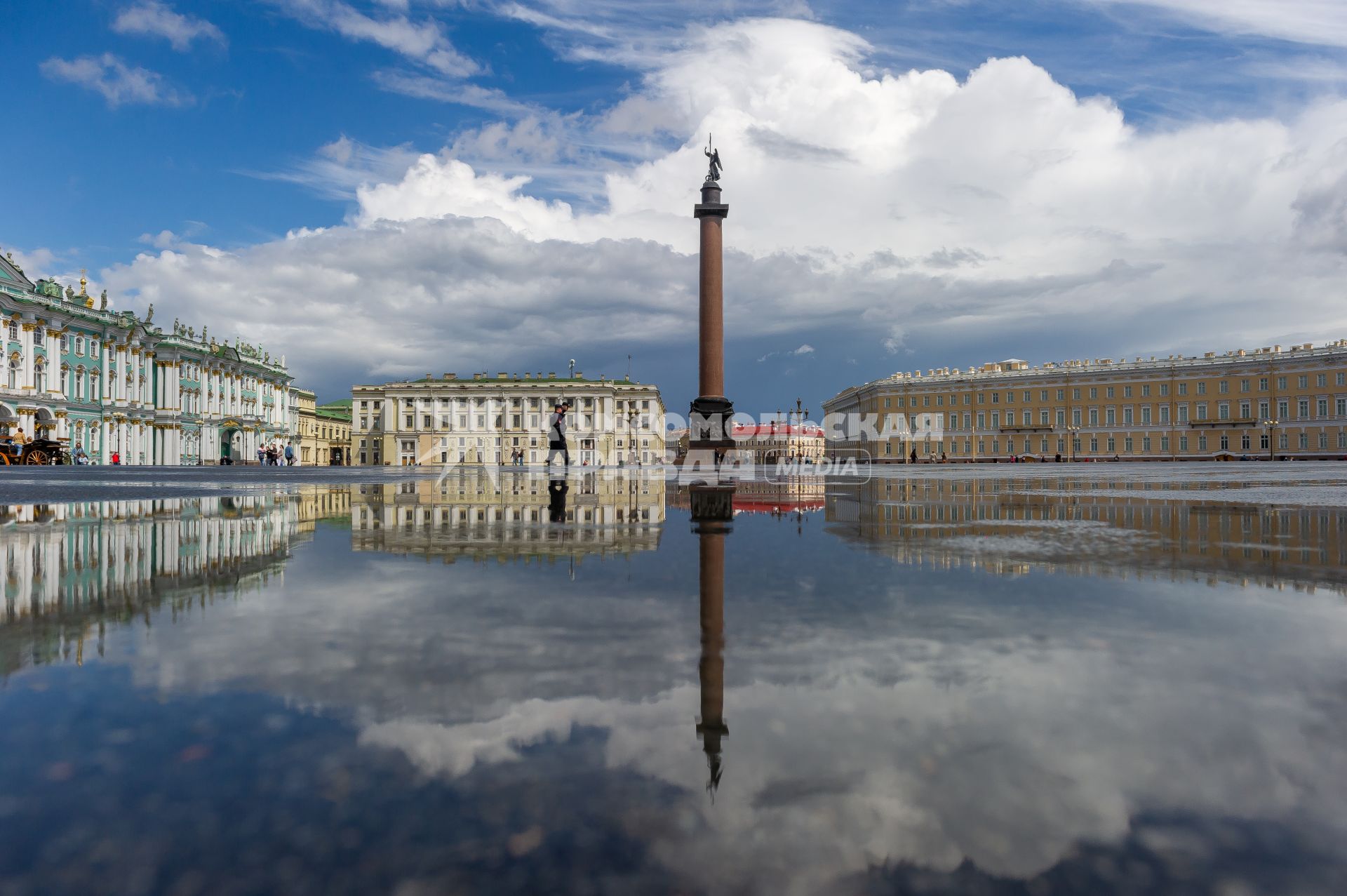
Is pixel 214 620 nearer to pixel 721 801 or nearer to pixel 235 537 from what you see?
pixel 721 801

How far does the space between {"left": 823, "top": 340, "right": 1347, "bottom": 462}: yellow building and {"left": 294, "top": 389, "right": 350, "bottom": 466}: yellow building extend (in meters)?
74.7

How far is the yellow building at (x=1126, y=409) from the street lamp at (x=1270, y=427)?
0.48 ft

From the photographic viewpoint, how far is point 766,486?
20328mm

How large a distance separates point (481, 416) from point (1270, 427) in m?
93.5

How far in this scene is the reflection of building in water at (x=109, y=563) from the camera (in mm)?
3805

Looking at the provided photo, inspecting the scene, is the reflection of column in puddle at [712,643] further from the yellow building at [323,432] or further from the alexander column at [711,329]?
the yellow building at [323,432]

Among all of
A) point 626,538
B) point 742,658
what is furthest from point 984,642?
point 626,538

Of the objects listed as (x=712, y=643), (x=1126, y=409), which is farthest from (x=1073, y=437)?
(x=712, y=643)

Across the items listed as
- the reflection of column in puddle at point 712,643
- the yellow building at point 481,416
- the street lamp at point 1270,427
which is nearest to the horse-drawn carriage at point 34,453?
the reflection of column in puddle at point 712,643

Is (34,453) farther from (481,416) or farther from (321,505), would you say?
(481,416)

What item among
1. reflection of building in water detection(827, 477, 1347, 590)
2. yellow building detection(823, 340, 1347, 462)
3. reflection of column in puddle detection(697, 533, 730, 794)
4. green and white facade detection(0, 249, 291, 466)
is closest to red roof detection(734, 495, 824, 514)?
reflection of building in water detection(827, 477, 1347, 590)

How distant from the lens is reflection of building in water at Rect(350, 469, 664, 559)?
697 cm

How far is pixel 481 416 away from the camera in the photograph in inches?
4257

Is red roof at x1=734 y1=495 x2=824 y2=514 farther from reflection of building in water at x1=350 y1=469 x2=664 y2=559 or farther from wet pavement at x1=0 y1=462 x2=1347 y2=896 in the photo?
wet pavement at x1=0 y1=462 x2=1347 y2=896
